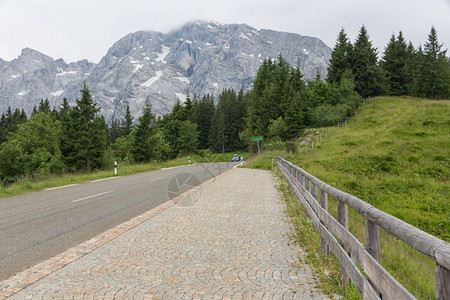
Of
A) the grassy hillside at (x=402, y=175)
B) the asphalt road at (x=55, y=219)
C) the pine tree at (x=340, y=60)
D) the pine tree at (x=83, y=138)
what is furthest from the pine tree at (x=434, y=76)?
the asphalt road at (x=55, y=219)

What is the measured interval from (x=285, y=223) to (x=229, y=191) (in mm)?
6104

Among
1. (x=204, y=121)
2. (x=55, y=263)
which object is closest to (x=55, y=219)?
(x=55, y=263)

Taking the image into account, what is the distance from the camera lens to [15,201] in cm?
1111

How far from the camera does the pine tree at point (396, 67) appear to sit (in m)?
64.2

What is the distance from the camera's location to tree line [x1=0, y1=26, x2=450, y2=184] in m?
38.5

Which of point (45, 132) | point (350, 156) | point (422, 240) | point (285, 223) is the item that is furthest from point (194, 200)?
point (45, 132)

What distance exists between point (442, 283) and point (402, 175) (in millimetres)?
19464

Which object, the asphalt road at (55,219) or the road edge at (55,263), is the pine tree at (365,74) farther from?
the road edge at (55,263)

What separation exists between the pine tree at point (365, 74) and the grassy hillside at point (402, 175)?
91.4 ft

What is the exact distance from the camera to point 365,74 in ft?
201

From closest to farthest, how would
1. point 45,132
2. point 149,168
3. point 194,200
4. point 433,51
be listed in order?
1. point 194,200
2. point 149,168
3. point 45,132
4. point 433,51

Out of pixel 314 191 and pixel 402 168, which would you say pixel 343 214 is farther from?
pixel 402 168

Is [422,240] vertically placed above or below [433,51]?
below

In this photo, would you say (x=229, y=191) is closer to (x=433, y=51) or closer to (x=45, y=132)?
(x=45, y=132)
